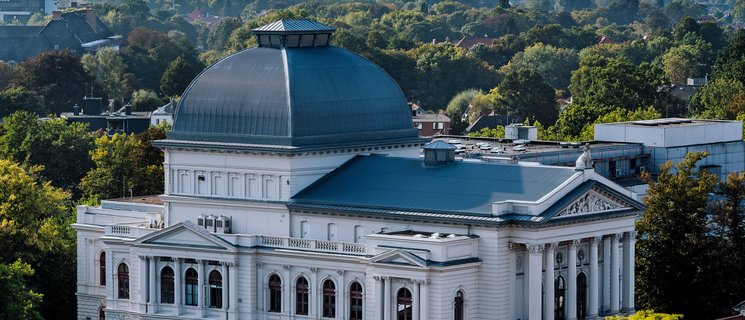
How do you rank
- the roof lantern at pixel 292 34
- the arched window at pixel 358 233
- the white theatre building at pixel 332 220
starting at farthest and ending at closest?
the roof lantern at pixel 292 34 < the arched window at pixel 358 233 < the white theatre building at pixel 332 220

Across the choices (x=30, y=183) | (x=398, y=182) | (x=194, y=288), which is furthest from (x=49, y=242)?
(x=398, y=182)

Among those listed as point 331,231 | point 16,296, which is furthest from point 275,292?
point 16,296

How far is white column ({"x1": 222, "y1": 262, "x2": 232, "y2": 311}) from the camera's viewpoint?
149 m

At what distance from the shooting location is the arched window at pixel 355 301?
14488cm

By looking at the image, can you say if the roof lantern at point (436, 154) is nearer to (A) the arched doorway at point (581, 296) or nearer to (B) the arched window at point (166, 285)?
(A) the arched doorway at point (581, 296)

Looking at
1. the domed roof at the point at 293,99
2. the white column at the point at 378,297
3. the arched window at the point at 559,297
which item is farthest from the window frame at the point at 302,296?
the arched window at the point at 559,297

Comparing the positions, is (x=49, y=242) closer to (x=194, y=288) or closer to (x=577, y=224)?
(x=194, y=288)

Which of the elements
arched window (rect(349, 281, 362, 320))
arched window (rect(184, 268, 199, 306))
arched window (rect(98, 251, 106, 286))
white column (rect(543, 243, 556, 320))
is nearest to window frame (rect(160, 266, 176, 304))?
arched window (rect(184, 268, 199, 306))

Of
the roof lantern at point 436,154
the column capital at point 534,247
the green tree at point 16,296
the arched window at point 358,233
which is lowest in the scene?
the green tree at point 16,296

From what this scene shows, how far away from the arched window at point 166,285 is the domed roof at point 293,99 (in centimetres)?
841

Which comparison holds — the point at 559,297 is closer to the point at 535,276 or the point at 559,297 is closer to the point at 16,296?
the point at 535,276

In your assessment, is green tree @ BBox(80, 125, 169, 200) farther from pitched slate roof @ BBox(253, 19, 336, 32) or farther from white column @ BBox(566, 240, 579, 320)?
white column @ BBox(566, 240, 579, 320)

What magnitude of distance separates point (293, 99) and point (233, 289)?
1189 centimetres

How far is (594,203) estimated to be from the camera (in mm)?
145750
